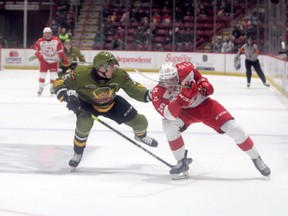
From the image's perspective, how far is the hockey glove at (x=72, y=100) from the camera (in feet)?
14.9

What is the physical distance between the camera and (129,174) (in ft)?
15.5

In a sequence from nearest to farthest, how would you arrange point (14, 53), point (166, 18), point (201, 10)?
point (14, 53) < point (201, 10) < point (166, 18)

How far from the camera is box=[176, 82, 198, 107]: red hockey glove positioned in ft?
13.9

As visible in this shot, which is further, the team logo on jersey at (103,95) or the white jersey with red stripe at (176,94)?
the team logo on jersey at (103,95)

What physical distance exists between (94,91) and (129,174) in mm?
650

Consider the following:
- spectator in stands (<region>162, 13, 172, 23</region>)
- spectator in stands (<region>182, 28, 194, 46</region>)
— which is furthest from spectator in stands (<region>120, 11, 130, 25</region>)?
spectator in stands (<region>182, 28, 194, 46</region>)

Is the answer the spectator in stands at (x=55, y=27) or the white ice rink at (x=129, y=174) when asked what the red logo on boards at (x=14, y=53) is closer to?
the spectator in stands at (x=55, y=27)

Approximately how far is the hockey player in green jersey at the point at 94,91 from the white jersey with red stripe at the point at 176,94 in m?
0.42

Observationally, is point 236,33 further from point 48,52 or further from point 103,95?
point 103,95

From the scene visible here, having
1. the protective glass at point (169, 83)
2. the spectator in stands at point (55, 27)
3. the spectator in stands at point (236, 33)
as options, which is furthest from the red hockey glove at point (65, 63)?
the spectator in stands at point (55, 27)

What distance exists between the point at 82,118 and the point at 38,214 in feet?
4.34

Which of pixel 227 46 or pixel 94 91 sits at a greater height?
pixel 227 46

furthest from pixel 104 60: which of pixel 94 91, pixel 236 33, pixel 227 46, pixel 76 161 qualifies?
pixel 236 33

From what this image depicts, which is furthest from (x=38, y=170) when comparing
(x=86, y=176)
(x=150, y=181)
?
(x=150, y=181)
